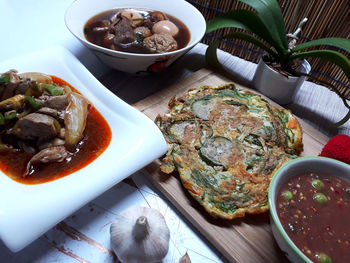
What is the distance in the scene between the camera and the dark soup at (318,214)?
1271mm

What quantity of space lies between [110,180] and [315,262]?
3.35 feet

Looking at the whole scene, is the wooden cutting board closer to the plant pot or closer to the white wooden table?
the white wooden table

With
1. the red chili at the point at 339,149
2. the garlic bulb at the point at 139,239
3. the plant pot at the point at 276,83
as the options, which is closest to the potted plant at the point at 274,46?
the plant pot at the point at 276,83

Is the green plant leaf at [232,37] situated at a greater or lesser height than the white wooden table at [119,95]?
greater

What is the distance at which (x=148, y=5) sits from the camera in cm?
272

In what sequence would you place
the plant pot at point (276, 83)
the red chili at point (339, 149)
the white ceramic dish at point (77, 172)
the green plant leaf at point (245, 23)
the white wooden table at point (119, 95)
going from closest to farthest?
the white ceramic dish at point (77, 172) → the white wooden table at point (119, 95) → the red chili at point (339, 149) → the plant pot at point (276, 83) → the green plant leaf at point (245, 23)

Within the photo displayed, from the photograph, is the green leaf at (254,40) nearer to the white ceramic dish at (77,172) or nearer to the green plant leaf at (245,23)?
the green plant leaf at (245,23)

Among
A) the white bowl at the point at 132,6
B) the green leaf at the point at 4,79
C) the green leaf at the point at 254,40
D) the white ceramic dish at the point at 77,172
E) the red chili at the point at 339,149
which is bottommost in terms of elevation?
the white ceramic dish at the point at 77,172

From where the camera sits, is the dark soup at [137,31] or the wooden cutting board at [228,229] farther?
the dark soup at [137,31]

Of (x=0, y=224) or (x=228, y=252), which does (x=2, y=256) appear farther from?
A: (x=228, y=252)

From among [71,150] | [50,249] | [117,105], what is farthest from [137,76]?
[50,249]

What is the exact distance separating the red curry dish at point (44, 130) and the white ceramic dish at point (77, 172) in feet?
0.24

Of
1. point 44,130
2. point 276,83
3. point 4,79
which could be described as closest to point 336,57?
point 276,83

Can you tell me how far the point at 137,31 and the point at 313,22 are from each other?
1602 mm
